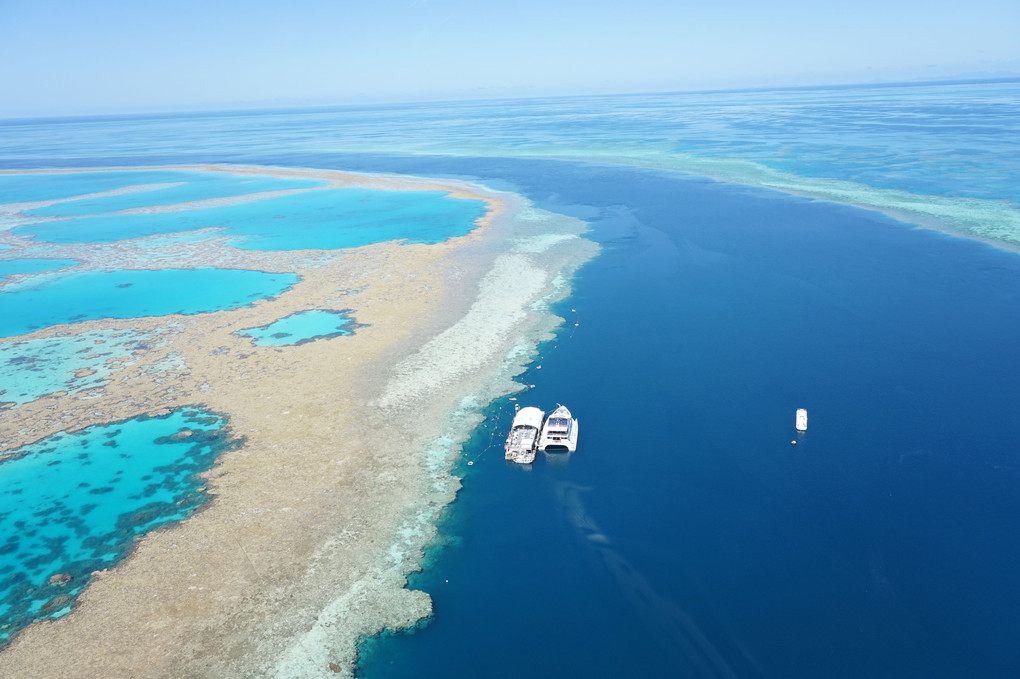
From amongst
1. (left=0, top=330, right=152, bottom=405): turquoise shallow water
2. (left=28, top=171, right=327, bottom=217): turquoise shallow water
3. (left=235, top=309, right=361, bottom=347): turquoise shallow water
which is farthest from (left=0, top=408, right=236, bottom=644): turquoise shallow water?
(left=28, top=171, right=327, bottom=217): turquoise shallow water

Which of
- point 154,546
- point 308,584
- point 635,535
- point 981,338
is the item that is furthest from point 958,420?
point 154,546

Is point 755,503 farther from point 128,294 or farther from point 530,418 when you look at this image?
point 128,294

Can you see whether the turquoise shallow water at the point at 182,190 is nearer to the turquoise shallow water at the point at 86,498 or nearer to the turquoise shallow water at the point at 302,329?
the turquoise shallow water at the point at 302,329

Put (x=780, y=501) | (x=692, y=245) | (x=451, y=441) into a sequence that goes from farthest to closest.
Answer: (x=692, y=245) → (x=451, y=441) → (x=780, y=501)

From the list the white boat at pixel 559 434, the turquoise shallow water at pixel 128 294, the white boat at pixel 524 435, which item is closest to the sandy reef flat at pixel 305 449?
the turquoise shallow water at pixel 128 294

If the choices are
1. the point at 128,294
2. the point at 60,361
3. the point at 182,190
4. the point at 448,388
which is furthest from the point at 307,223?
the point at 448,388

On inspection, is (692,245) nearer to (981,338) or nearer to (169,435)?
(981,338)

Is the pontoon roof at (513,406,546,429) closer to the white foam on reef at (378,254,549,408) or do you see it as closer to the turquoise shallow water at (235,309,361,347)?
the white foam on reef at (378,254,549,408)
